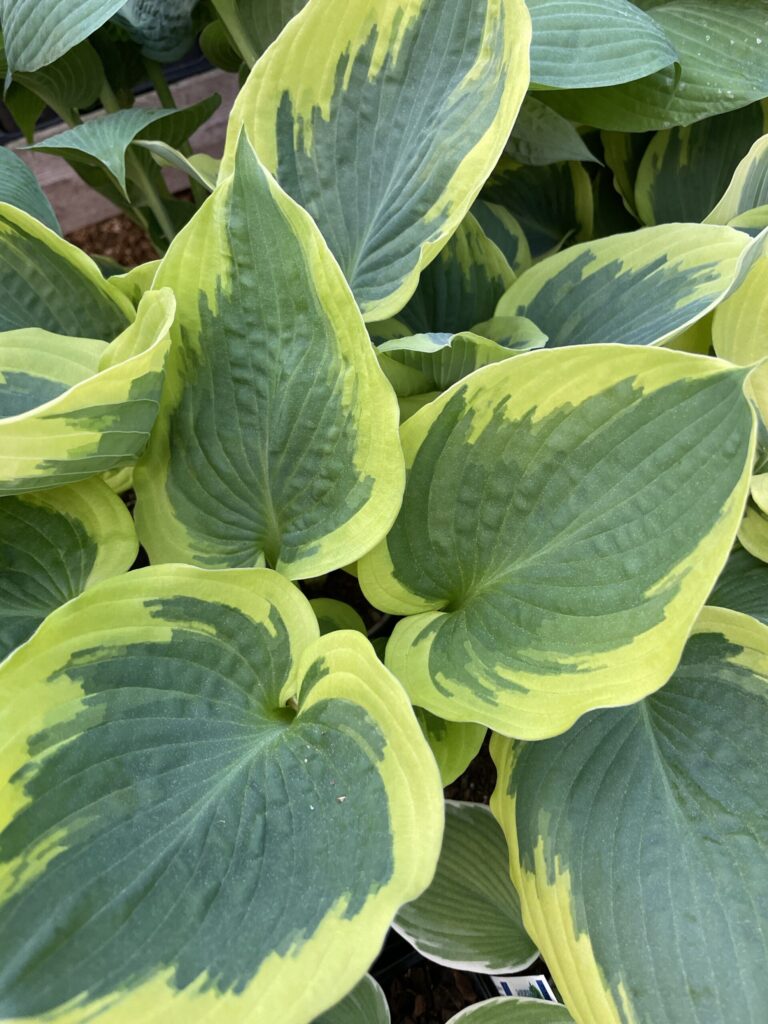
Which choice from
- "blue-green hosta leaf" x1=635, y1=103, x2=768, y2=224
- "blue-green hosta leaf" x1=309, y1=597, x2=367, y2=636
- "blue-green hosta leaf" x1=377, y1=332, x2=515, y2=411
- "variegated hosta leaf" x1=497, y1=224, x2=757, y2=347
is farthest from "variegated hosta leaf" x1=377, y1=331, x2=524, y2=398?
"blue-green hosta leaf" x1=635, y1=103, x2=768, y2=224

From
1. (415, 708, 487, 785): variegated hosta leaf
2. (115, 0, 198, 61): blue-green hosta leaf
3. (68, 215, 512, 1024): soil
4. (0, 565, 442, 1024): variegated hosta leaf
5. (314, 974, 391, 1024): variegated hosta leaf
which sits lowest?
(68, 215, 512, 1024): soil

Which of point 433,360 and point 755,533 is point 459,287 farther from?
point 755,533

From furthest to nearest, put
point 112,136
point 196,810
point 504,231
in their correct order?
point 504,231 < point 112,136 < point 196,810

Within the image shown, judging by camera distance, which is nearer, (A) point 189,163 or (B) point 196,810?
(B) point 196,810

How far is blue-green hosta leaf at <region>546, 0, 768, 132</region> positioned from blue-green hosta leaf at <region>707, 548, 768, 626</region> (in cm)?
45

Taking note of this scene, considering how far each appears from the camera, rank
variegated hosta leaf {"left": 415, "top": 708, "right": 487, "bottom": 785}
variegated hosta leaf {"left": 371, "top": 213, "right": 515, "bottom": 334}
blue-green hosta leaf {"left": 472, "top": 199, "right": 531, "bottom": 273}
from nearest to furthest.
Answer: variegated hosta leaf {"left": 415, "top": 708, "right": 487, "bottom": 785}, variegated hosta leaf {"left": 371, "top": 213, "right": 515, "bottom": 334}, blue-green hosta leaf {"left": 472, "top": 199, "right": 531, "bottom": 273}

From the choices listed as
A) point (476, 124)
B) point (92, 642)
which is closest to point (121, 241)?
point (476, 124)

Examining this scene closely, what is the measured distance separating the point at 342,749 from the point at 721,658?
0.28m

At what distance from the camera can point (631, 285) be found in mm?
690

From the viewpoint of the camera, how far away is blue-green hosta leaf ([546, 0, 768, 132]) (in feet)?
2.57

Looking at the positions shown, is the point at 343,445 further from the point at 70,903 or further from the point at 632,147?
the point at 632,147

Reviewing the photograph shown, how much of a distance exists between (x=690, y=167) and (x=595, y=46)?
27 cm

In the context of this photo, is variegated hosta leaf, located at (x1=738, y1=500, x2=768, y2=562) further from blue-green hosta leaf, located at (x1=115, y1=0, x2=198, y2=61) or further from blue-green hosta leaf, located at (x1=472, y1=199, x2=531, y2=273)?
blue-green hosta leaf, located at (x1=115, y1=0, x2=198, y2=61)

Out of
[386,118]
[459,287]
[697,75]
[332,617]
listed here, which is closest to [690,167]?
[697,75]
